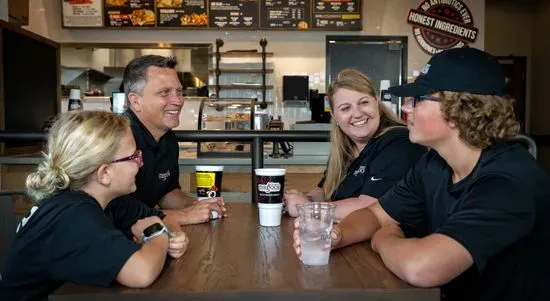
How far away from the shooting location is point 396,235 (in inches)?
53.3

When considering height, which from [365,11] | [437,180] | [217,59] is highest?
[365,11]

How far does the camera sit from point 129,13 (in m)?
6.88

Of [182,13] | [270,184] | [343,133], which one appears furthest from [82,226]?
[182,13]

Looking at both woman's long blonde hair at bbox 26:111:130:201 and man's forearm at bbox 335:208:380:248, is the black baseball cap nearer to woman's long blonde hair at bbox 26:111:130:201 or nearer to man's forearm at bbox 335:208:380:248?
man's forearm at bbox 335:208:380:248

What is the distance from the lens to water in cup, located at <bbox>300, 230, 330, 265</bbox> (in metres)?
1.19

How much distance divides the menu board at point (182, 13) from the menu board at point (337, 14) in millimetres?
1430

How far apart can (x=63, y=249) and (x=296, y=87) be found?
240 inches

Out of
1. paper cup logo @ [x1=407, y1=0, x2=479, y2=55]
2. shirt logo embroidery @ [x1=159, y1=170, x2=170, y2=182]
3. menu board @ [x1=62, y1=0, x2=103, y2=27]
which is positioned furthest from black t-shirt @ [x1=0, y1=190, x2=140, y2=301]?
paper cup logo @ [x1=407, y1=0, x2=479, y2=55]

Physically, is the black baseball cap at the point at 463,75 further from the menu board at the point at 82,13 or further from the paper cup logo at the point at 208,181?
the menu board at the point at 82,13

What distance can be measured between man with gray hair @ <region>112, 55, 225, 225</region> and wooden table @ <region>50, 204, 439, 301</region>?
0.86 metres

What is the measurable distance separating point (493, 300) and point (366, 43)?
20.2 feet

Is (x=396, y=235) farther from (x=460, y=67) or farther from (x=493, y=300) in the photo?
(x=460, y=67)

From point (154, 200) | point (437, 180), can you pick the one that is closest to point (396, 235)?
point (437, 180)

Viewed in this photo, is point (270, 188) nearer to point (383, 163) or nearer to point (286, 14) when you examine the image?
point (383, 163)
